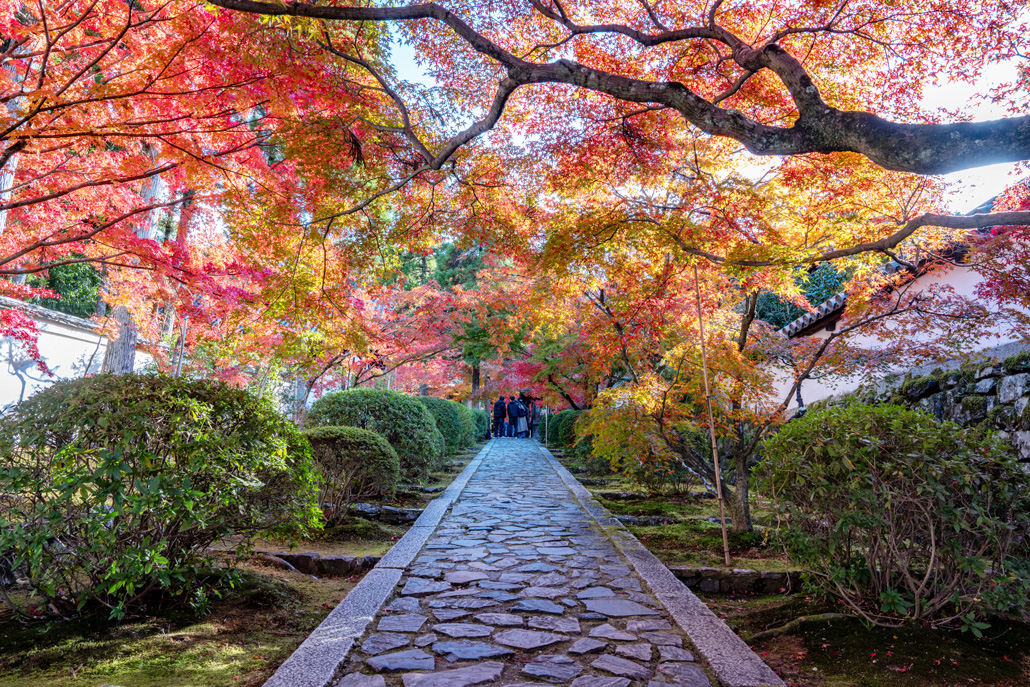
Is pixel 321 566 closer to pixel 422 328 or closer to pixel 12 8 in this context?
pixel 12 8

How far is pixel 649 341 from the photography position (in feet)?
25.9

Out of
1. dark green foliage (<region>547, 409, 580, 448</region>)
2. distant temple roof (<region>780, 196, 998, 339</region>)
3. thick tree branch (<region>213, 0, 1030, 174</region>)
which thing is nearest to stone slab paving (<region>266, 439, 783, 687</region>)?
thick tree branch (<region>213, 0, 1030, 174</region>)

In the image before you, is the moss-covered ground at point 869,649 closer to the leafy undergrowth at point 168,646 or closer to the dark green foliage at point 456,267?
the leafy undergrowth at point 168,646

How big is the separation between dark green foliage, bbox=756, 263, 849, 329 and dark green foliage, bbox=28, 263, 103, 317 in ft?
79.4

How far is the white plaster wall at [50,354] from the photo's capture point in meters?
14.4

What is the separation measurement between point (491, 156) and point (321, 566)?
542 cm

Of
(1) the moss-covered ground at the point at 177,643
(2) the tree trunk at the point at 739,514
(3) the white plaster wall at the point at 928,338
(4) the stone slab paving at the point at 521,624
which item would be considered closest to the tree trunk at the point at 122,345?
(4) the stone slab paving at the point at 521,624

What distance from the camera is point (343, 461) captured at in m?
7.36

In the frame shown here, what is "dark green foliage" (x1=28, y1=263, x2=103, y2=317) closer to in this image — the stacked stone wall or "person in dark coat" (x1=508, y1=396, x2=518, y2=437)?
"person in dark coat" (x1=508, y1=396, x2=518, y2=437)

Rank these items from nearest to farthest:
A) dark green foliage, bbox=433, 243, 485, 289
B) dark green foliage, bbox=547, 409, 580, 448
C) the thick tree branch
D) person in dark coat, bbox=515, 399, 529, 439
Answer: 1. the thick tree branch
2. dark green foliage, bbox=547, 409, 580, 448
3. person in dark coat, bbox=515, 399, 529, 439
4. dark green foliage, bbox=433, 243, 485, 289

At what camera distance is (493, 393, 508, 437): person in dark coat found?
2822cm

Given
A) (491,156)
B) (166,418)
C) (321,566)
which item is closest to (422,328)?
(491,156)

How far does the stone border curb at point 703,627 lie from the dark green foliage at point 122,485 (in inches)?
123

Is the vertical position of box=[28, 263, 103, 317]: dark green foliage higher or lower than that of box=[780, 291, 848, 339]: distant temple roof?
higher
